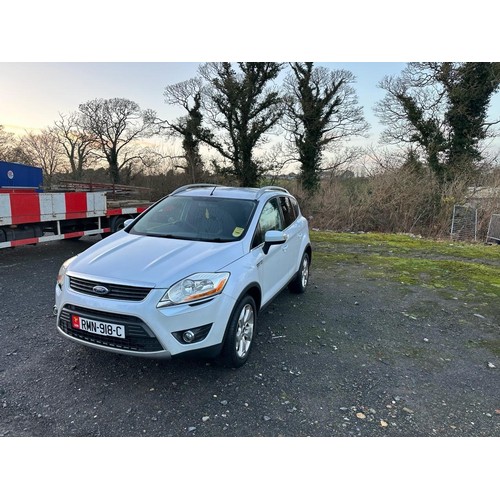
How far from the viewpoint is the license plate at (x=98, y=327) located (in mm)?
2758

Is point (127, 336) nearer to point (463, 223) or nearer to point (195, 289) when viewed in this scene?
A: point (195, 289)

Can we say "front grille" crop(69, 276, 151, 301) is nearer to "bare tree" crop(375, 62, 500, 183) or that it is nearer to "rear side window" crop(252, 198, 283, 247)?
"rear side window" crop(252, 198, 283, 247)

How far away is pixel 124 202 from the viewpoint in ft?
31.8

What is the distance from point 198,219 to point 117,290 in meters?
1.46

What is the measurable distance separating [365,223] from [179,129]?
15.4 m

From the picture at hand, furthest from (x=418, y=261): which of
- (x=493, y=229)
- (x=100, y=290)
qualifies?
(x=100, y=290)

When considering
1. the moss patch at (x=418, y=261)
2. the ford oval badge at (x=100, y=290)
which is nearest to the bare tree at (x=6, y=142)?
the moss patch at (x=418, y=261)

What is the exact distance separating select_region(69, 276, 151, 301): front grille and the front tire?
0.80 m

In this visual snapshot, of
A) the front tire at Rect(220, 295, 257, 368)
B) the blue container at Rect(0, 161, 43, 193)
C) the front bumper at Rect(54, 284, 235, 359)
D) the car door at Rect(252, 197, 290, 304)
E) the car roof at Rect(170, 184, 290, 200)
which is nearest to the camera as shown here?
the front bumper at Rect(54, 284, 235, 359)

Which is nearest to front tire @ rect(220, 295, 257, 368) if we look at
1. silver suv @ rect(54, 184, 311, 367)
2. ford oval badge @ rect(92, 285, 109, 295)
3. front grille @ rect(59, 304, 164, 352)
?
silver suv @ rect(54, 184, 311, 367)

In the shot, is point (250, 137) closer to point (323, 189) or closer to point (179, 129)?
point (179, 129)

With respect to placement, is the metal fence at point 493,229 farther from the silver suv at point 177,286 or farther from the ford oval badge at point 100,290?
the ford oval badge at point 100,290

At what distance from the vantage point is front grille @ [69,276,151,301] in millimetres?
2758

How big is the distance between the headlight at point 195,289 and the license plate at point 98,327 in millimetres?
397
